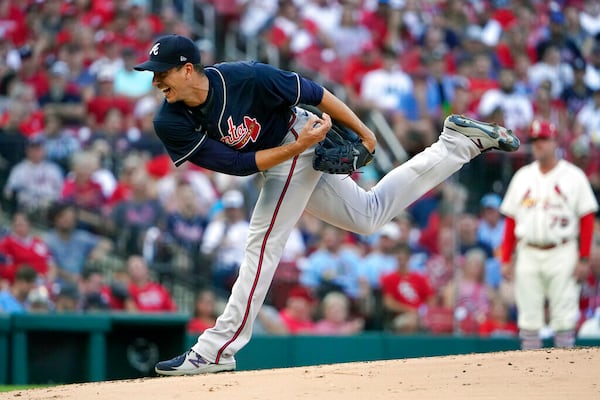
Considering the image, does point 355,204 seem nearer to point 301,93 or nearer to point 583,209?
point 301,93

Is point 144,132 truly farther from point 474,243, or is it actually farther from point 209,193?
point 474,243

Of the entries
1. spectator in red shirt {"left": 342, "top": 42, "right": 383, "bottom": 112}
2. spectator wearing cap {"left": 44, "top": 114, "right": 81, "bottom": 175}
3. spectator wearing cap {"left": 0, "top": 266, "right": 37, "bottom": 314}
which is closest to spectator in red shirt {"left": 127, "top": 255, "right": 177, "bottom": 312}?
spectator wearing cap {"left": 0, "top": 266, "right": 37, "bottom": 314}

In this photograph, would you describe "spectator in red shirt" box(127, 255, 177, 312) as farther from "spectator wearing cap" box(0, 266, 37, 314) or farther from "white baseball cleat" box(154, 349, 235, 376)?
"white baseball cleat" box(154, 349, 235, 376)

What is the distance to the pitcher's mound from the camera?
5.76 m

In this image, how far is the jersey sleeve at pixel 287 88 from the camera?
21.9ft

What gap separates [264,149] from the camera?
680 cm

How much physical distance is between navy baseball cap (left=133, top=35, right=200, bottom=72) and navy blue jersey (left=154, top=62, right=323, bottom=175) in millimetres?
200

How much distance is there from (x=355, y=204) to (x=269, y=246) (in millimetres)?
590

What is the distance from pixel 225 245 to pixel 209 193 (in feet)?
3.67

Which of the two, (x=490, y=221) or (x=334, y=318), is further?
(x=490, y=221)

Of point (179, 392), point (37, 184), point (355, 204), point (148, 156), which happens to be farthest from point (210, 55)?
point (179, 392)

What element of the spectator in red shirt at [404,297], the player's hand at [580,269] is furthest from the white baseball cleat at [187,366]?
the spectator in red shirt at [404,297]

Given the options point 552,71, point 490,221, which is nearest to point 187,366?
point 490,221

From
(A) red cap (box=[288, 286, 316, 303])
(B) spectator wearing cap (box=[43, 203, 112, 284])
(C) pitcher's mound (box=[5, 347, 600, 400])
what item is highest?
(B) spectator wearing cap (box=[43, 203, 112, 284])
